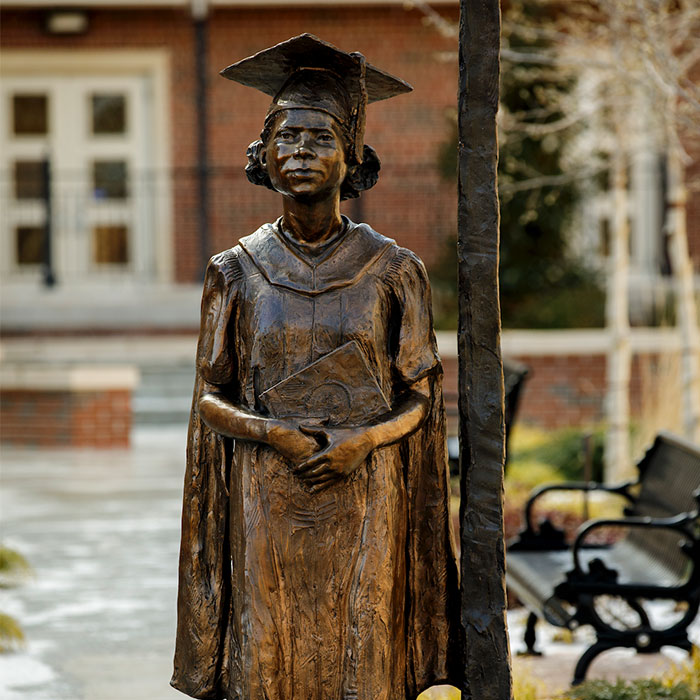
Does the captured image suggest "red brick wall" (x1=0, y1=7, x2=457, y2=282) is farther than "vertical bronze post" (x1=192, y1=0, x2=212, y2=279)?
Yes

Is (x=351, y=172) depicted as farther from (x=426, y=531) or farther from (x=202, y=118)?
(x=202, y=118)

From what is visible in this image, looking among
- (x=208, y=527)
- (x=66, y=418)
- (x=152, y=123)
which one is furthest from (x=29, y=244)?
(x=208, y=527)

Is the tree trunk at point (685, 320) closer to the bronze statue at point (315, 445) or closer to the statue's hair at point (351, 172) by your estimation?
the statue's hair at point (351, 172)

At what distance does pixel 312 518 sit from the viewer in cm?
343

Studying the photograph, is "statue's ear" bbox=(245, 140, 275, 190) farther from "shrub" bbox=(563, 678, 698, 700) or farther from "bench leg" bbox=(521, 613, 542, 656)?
"bench leg" bbox=(521, 613, 542, 656)

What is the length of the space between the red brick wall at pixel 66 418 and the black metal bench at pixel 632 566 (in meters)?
7.15

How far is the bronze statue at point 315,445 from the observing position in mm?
3424

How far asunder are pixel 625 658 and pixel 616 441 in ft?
13.8

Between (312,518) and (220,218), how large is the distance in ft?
50.6

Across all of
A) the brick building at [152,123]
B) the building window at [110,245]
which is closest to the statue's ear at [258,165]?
the brick building at [152,123]

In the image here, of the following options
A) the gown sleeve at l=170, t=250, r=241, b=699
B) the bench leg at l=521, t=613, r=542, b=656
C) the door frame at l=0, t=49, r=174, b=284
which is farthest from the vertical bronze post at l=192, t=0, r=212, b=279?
the gown sleeve at l=170, t=250, r=241, b=699

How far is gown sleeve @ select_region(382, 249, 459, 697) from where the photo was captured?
359 cm

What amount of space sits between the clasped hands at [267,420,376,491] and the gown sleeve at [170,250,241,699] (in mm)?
301

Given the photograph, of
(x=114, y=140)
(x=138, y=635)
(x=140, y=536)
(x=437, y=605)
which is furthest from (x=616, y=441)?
(x=114, y=140)
